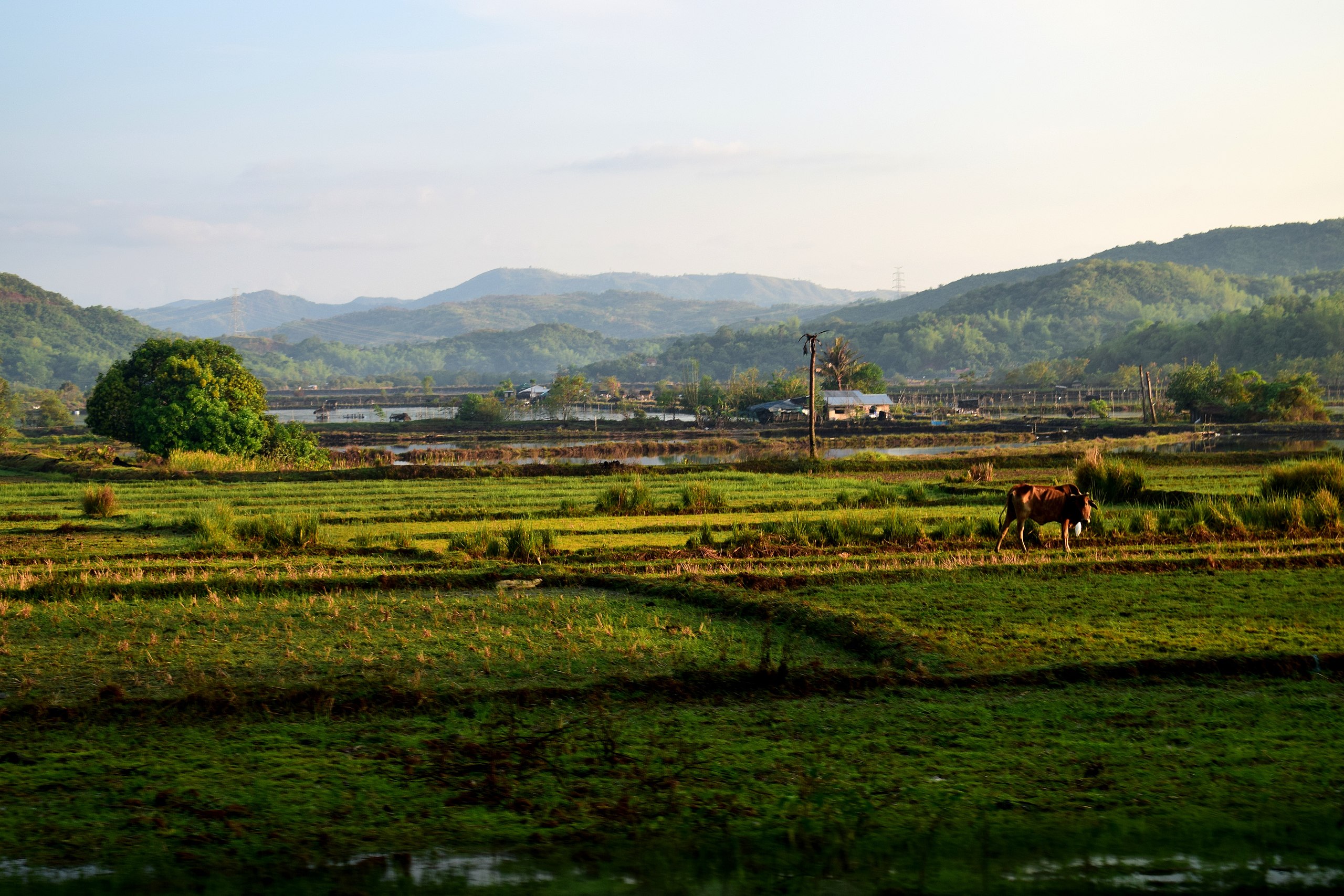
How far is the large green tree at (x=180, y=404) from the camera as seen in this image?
4638 centimetres

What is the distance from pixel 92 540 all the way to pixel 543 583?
11.6 meters

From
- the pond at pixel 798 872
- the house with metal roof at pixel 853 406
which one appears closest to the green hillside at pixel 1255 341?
the house with metal roof at pixel 853 406

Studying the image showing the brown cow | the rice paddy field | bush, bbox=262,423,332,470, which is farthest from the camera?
bush, bbox=262,423,332,470

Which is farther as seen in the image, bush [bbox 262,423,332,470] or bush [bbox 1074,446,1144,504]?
bush [bbox 262,423,332,470]

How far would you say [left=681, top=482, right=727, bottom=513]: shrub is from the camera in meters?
27.2

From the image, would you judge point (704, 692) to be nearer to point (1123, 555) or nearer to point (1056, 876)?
point (1056, 876)

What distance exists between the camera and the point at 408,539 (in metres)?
21.0

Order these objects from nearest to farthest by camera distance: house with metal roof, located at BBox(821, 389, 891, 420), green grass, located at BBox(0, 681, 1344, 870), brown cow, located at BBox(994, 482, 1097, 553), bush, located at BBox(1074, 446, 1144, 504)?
green grass, located at BBox(0, 681, 1344, 870) → brown cow, located at BBox(994, 482, 1097, 553) → bush, located at BBox(1074, 446, 1144, 504) → house with metal roof, located at BBox(821, 389, 891, 420)

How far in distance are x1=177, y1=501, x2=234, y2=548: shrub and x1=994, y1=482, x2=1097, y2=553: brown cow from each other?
47.1ft

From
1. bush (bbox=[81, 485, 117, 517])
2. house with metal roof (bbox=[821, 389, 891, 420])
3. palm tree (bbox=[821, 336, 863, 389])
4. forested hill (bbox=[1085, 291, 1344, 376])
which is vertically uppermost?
forested hill (bbox=[1085, 291, 1344, 376])

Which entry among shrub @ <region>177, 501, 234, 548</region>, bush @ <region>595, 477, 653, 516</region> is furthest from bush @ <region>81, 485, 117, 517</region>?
bush @ <region>595, 477, 653, 516</region>

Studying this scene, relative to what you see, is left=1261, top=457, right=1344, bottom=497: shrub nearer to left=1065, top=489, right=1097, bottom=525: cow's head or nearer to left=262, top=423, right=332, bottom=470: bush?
left=1065, top=489, right=1097, bottom=525: cow's head

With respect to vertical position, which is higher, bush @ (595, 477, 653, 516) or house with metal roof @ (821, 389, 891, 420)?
house with metal roof @ (821, 389, 891, 420)

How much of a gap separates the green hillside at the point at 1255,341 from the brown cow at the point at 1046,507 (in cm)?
13802
